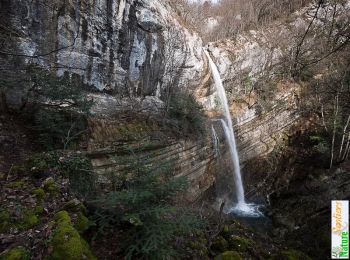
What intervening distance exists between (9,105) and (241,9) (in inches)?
870

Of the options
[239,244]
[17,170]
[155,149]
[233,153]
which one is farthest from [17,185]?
[233,153]

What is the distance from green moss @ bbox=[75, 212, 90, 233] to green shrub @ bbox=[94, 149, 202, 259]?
154 millimetres

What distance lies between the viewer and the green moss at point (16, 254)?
2.86m

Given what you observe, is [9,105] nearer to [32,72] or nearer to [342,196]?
[32,72]

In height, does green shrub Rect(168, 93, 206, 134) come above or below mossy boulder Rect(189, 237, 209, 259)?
above

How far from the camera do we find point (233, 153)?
49.5ft

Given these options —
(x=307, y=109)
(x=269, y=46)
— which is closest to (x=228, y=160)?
(x=307, y=109)

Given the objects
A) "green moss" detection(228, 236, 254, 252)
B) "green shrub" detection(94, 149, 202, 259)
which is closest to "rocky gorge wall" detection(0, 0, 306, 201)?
"green shrub" detection(94, 149, 202, 259)

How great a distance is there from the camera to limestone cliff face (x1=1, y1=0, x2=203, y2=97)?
328 inches

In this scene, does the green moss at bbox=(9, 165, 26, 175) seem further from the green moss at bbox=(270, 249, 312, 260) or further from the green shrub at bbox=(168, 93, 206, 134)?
the green shrub at bbox=(168, 93, 206, 134)

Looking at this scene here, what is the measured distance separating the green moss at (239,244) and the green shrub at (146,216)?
170cm

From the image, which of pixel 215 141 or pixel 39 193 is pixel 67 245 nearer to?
pixel 39 193
